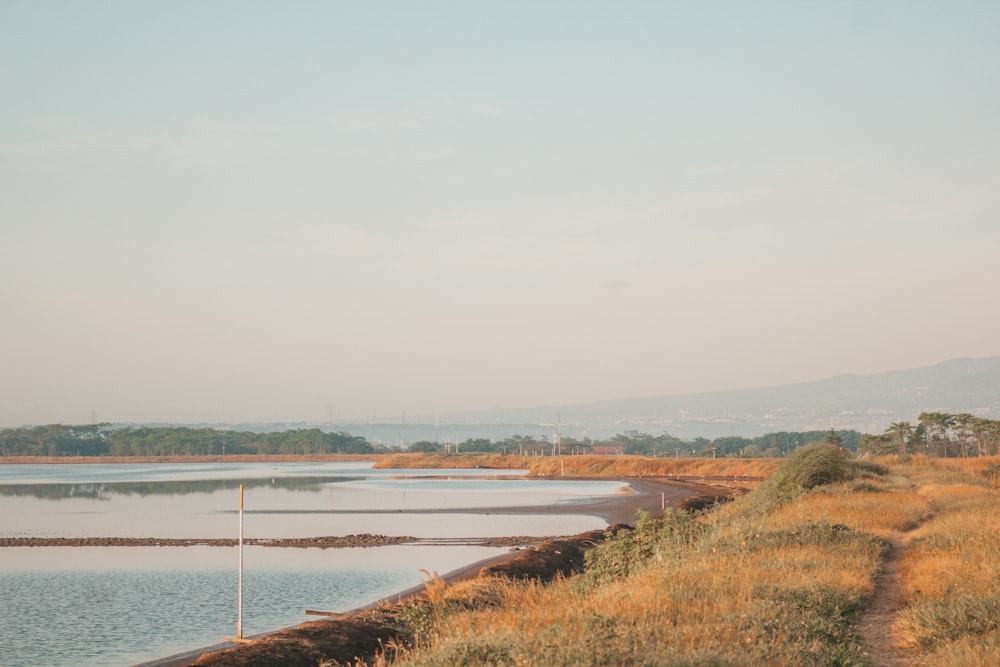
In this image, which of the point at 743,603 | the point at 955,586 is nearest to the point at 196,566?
the point at 743,603

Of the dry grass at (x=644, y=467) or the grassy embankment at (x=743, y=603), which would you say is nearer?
the grassy embankment at (x=743, y=603)

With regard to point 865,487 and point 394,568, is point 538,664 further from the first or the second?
point 865,487

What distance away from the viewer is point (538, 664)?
27.8 feet

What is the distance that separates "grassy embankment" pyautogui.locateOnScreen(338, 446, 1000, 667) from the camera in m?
9.33

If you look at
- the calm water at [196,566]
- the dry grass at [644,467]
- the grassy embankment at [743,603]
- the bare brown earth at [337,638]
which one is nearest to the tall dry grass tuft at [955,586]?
the grassy embankment at [743,603]

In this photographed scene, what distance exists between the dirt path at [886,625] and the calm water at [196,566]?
13341 millimetres

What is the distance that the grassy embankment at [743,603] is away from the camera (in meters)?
9.33

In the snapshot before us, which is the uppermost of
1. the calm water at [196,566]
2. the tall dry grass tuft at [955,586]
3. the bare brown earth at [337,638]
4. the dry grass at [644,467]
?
the tall dry grass tuft at [955,586]

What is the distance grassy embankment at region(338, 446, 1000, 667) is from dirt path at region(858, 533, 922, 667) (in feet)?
0.17

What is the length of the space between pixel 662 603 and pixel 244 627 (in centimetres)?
1390

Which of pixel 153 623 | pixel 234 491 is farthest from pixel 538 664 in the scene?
pixel 234 491

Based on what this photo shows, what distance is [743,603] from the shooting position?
37.5 ft

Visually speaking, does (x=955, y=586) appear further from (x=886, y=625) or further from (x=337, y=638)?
(x=337, y=638)

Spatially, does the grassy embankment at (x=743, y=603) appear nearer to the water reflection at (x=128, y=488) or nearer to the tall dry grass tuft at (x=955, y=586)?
the tall dry grass tuft at (x=955, y=586)
